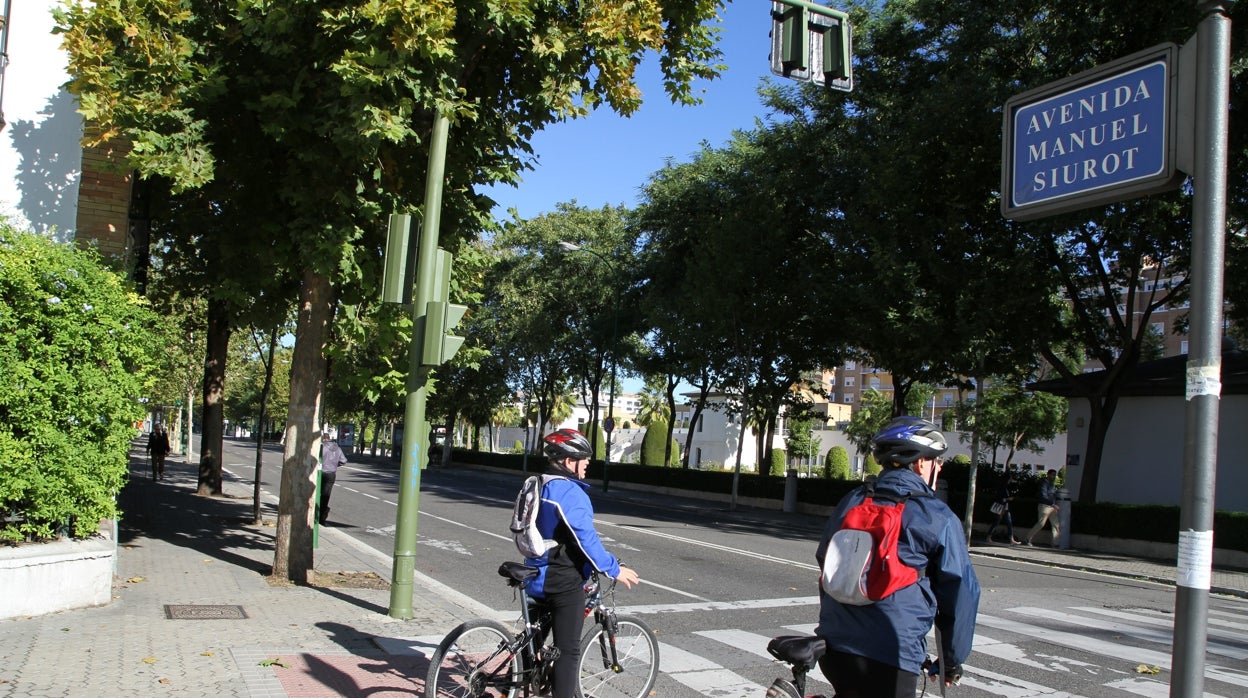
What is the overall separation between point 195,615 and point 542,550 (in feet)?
15.0

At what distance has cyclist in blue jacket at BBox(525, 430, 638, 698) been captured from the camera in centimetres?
469

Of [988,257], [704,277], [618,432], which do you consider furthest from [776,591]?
[618,432]

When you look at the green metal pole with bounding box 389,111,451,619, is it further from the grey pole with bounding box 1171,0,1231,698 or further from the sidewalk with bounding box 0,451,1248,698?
the grey pole with bounding box 1171,0,1231,698

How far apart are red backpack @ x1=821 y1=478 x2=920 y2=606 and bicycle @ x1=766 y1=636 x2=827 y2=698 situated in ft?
0.69

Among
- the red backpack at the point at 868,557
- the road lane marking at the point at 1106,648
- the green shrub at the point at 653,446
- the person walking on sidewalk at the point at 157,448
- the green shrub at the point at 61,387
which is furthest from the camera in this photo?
the green shrub at the point at 653,446

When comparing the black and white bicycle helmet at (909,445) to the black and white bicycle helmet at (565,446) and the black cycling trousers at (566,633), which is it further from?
the black cycling trousers at (566,633)

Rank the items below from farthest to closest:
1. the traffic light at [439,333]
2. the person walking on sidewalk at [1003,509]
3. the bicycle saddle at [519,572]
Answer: the person walking on sidewalk at [1003,509]
the traffic light at [439,333]
the bicycle saddle at [519,572]

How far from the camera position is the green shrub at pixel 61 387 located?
711 cm

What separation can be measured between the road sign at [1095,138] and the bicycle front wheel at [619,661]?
10.1 feet

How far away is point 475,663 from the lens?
4.86m

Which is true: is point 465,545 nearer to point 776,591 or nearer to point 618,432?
point 776,591

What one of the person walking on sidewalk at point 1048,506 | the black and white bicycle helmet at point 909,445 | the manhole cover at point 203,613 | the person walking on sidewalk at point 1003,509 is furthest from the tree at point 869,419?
the black and white bicycle helmet at point 909,445

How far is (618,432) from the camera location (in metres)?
90.2

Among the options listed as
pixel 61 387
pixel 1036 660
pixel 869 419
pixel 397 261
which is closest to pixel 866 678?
pixel 1036 660
